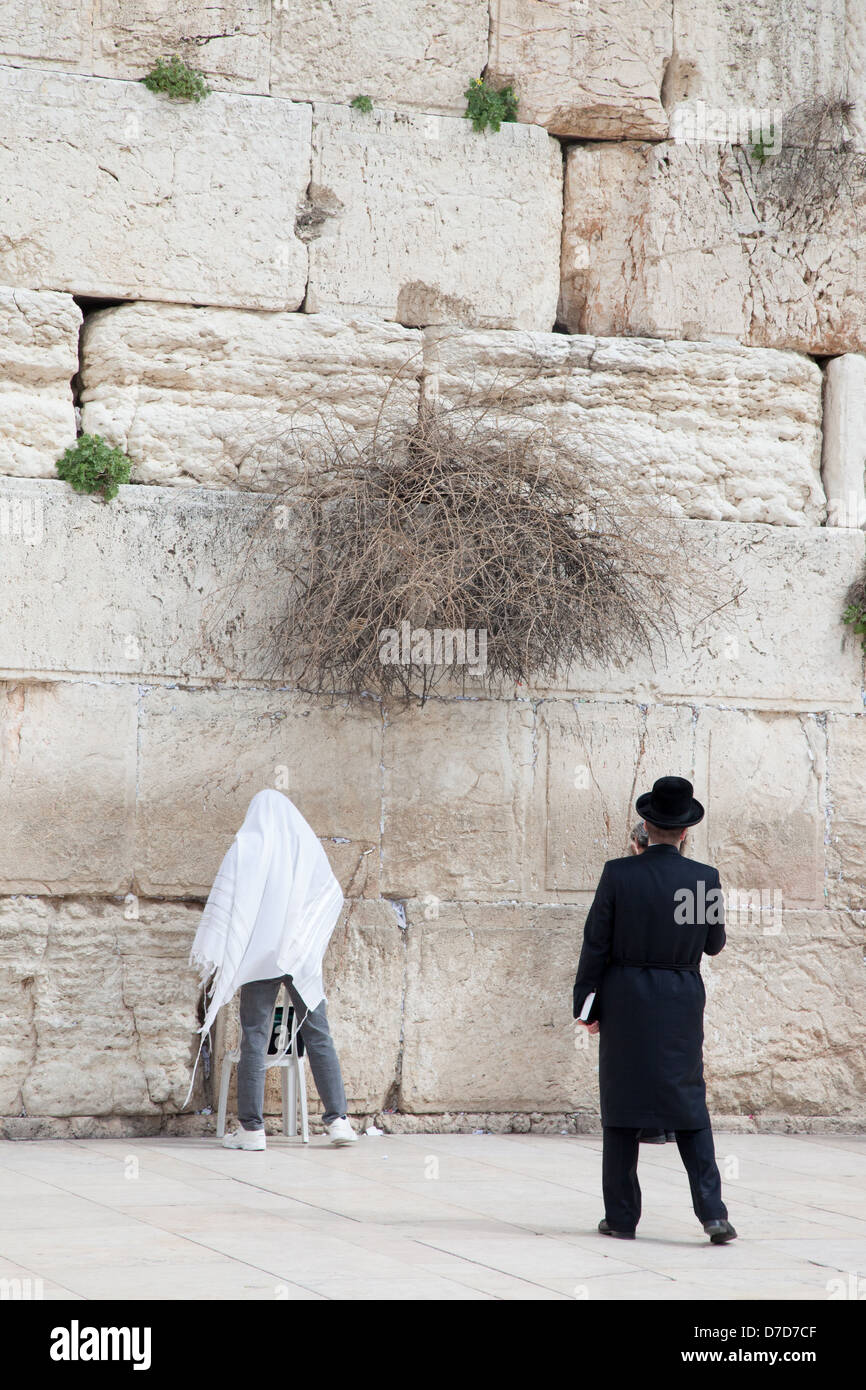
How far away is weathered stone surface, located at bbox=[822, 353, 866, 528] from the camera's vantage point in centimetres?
645

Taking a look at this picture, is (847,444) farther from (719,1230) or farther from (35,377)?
(719,1230)

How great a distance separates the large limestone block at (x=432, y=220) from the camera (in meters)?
6.05

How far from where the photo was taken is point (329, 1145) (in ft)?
17.5

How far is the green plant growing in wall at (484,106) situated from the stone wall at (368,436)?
0.08m

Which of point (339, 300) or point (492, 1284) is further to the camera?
point (339, 300)

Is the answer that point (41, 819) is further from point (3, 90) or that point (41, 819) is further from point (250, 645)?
point (3, 90)

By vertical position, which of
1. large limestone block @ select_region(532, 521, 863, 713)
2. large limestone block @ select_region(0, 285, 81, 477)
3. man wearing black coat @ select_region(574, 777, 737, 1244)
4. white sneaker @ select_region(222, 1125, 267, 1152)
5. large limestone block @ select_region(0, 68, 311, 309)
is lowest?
white sneaker @ select_region(222, 1125, 267, 1152)

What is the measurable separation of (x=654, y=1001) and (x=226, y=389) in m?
3.15

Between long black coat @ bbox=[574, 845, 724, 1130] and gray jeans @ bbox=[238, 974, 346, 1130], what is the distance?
1313mm

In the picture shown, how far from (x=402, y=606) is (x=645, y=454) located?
153cm

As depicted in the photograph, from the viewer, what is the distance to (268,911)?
205 inches

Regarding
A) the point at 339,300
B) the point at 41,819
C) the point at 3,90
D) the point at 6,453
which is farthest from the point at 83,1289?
the point at 3,90

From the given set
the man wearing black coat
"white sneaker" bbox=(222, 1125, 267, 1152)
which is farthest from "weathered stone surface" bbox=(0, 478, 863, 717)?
the man wearing black coat

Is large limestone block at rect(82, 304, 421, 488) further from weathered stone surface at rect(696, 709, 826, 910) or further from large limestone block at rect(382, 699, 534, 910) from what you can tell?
weathered stone surface at rect(696, 709, 826, 910)
